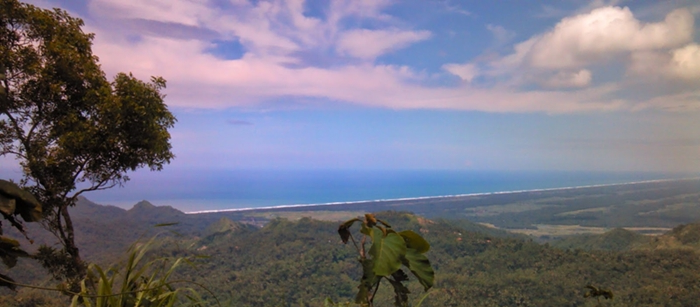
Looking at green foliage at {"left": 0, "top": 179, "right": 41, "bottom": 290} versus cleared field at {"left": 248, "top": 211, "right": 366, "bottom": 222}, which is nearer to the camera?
green foliage at {"left": 0, "top": 179, "right": 41, "bottom": 290}

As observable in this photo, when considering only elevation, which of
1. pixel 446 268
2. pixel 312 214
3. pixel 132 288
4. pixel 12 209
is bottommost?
pixel 446 268

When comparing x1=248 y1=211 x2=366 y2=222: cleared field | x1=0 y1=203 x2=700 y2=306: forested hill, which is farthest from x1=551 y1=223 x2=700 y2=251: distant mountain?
x1=248 y1=211 x2=366 y2=222: cleared field

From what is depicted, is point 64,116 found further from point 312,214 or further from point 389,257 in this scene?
point 312,214

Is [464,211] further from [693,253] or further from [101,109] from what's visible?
[101,109]

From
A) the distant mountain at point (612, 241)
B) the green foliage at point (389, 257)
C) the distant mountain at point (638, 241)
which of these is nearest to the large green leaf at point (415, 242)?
the green foliage at point (389, 257)

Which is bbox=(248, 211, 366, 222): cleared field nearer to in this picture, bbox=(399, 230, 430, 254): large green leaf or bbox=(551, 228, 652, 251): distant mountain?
bbox=(551, 228, 652, 251): distant mountain

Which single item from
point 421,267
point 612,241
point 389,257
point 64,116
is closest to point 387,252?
point 389,257

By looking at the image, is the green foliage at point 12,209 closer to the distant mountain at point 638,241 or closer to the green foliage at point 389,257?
the green foliage at point 389,257

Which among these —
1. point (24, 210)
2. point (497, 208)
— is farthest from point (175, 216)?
point (497, 208)
